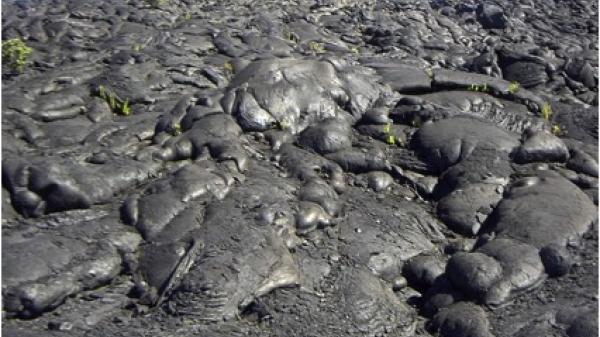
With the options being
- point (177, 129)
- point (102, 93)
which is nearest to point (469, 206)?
point (177, 129)

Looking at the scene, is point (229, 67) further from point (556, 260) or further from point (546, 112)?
point (556, 260)

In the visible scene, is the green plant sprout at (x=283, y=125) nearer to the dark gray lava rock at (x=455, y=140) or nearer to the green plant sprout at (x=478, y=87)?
the dark gray lava rock at (x=455, y=140)

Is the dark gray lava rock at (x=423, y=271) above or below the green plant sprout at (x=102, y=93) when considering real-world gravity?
below

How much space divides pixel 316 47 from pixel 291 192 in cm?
834

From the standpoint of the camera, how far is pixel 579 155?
38.9 ft

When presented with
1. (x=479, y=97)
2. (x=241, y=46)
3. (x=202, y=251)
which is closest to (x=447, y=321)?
(x=202, y=251)

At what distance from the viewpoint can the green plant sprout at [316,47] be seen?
17722 mm

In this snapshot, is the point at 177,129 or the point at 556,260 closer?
the point at 556,260

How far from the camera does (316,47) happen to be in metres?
18.0

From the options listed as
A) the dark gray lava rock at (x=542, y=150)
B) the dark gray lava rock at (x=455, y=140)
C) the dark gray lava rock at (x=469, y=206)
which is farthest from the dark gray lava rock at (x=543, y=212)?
the dark gray lava rock at (x=455, y=140)

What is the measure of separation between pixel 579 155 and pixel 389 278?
493 cm

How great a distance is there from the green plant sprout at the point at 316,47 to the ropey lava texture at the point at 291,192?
902 millimetres

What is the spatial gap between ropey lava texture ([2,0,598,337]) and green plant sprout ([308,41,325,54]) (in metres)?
0.90

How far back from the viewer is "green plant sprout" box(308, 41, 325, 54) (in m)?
17.7
